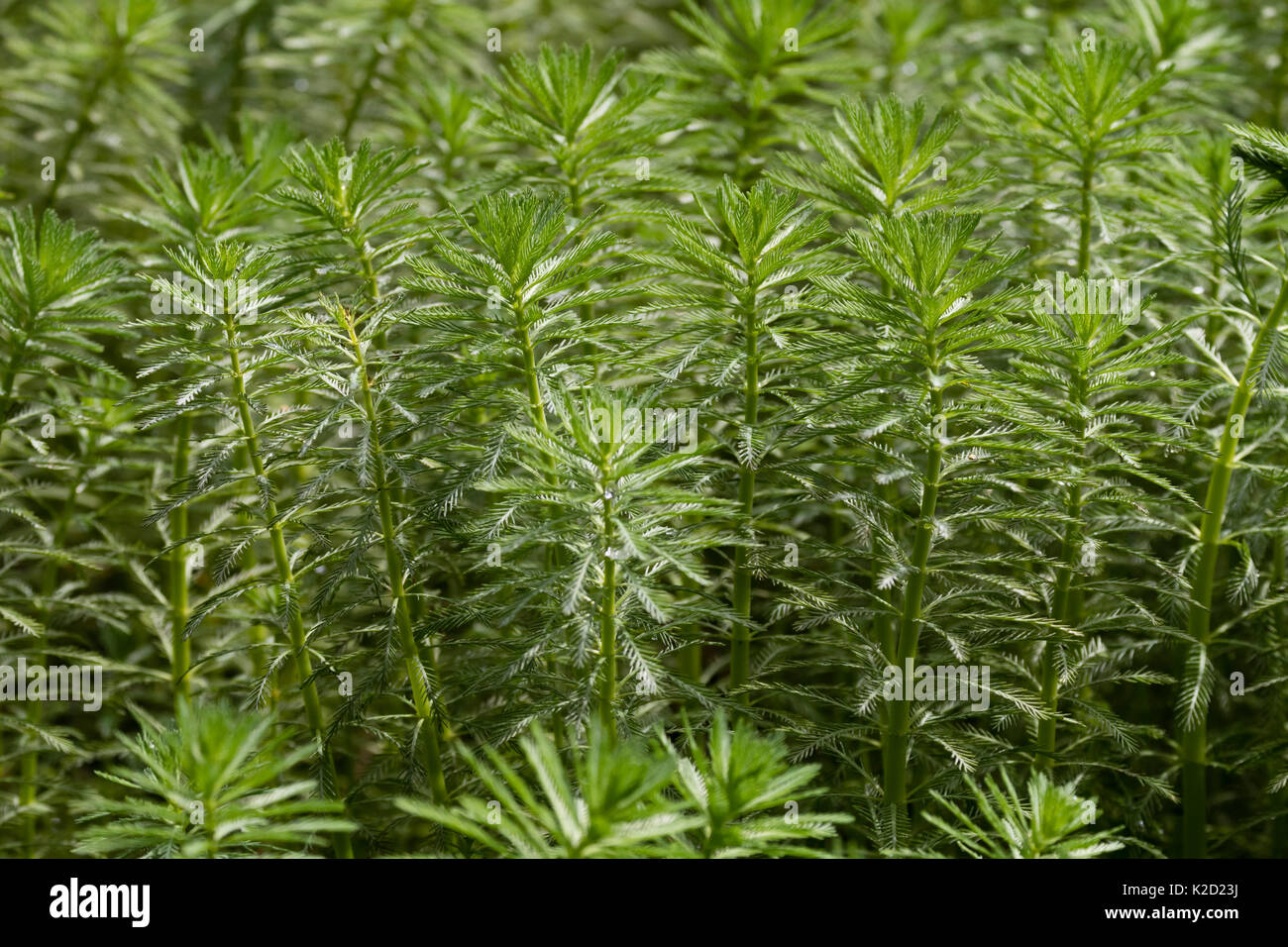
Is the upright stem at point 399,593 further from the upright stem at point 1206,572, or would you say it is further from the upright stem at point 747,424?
the upright stem at point 1206,572

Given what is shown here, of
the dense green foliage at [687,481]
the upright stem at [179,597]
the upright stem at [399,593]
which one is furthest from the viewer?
the upright stem at [179,597]

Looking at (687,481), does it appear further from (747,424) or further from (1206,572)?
(1206,572)

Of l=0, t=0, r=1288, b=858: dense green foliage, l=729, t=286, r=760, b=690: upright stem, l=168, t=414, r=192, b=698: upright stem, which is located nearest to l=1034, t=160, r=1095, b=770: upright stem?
l=0, t=0, r=1288, b=858: dense green foliage

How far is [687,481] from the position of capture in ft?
4.23

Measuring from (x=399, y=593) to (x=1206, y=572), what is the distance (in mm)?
956

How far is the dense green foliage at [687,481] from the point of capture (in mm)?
1089

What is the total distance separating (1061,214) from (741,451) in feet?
2.43

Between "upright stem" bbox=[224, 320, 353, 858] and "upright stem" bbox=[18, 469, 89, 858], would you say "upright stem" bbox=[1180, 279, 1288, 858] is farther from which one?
"upright stem" bbox=[18, 469, 89, 858]

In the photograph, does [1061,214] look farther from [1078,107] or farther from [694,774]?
[694,774]

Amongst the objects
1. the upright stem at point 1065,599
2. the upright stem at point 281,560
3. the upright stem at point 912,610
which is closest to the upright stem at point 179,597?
the upright stem at point 281,560

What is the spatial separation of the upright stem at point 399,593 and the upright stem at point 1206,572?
856 millimetres

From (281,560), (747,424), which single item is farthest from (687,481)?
(281,560)
